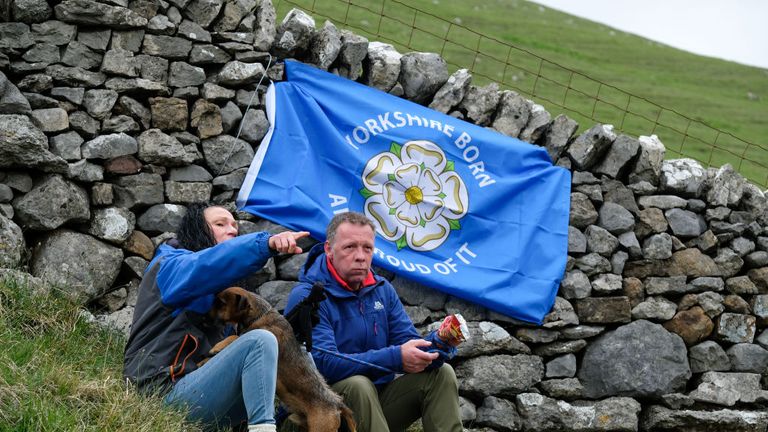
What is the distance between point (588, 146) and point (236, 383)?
419 cm

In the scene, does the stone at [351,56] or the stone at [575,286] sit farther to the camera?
the stone at [575,286]

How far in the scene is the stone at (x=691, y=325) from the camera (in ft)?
26.9

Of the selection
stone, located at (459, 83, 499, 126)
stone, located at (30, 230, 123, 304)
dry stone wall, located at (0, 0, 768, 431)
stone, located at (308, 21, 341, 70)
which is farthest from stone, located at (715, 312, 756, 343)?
stone, located at (30, 230, 123, 304)

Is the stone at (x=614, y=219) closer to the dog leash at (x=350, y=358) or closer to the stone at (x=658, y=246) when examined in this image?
the stone at (x=658, y=246)

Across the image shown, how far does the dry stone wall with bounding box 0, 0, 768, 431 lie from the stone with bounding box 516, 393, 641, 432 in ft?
0.04

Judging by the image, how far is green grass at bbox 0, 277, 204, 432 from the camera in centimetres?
466

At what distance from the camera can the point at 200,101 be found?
727cm

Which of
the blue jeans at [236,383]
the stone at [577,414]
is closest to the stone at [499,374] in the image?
the stone at [577,414]

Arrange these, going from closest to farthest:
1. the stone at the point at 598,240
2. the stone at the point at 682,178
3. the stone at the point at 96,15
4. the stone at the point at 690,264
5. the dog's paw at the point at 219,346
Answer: the dog's paw at the point at 219,346, the stone at the point at 96,15, the stone at the point at 598,240, the stone at the point at 690,264, the stone at the point at 682,178

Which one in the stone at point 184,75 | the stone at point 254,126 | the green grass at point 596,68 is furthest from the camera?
the green grass at point 596,68

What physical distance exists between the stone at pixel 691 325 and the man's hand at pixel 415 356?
3185 millimetres

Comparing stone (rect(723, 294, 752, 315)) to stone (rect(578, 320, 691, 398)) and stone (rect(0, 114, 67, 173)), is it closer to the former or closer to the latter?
stone (rect(578, 320, 691, 398))

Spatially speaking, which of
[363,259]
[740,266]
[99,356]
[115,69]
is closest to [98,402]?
[99,356]

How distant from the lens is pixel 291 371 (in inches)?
205
